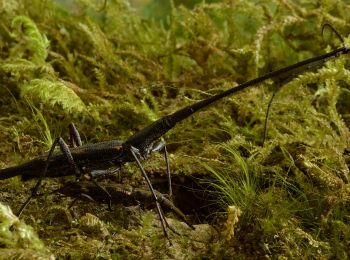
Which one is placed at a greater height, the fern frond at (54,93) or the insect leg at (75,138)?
the fern frond at (54,93)

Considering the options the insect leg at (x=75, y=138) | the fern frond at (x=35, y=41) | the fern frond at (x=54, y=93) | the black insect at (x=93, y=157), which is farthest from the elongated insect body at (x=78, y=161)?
the fern frond at (x=35, y=41)

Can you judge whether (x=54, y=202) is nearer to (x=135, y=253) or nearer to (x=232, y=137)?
(x=135, y=253)

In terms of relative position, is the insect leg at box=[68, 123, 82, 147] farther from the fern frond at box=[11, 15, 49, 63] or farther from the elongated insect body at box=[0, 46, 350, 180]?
the fern frond at box=[11, 15, 49, 63]

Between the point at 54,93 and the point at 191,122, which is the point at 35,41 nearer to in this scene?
the point at 54,93

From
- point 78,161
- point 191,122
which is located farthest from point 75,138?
point 191,122

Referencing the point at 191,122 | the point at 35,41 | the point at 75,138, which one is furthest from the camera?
the point at 35,41

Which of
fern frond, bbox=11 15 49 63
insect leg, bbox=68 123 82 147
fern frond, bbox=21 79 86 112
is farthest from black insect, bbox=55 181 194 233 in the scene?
fern frond, bbox=11 15 49 63

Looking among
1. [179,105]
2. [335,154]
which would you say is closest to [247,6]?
[179,105]

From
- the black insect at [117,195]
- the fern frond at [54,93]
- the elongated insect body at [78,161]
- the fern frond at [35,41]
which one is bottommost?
the black insect at [117,195]

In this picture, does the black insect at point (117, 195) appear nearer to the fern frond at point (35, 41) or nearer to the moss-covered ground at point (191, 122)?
the moss-covered ground at point (191, 122)
